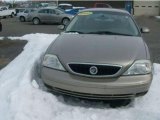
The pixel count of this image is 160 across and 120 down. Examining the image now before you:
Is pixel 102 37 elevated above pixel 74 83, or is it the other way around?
pixel 102 37

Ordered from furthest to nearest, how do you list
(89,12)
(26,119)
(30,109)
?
(89,12)
(30,109)
(26,119)

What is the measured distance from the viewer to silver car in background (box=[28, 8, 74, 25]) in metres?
31.7

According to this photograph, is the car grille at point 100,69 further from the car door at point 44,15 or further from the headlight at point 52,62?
the car door at point 44,15

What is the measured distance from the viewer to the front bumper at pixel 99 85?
16.8ft

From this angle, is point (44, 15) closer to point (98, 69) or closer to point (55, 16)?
point (55, 16)

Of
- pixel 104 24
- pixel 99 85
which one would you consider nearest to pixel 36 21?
pixel 104 24

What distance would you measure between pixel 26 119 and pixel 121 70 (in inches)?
60.0

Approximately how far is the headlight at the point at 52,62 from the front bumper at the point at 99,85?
100 millimetres

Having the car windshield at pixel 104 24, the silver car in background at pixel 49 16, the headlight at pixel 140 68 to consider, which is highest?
the car windshield at pixel 104 24

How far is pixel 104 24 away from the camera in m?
7.01

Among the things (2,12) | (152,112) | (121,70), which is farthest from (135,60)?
(2,12)

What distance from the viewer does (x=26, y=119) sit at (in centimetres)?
464

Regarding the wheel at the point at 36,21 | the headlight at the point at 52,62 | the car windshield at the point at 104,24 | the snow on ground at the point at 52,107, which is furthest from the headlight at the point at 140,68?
the wheel at the point at 36,21

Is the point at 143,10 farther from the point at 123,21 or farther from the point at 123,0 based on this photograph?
the point at 123,21
